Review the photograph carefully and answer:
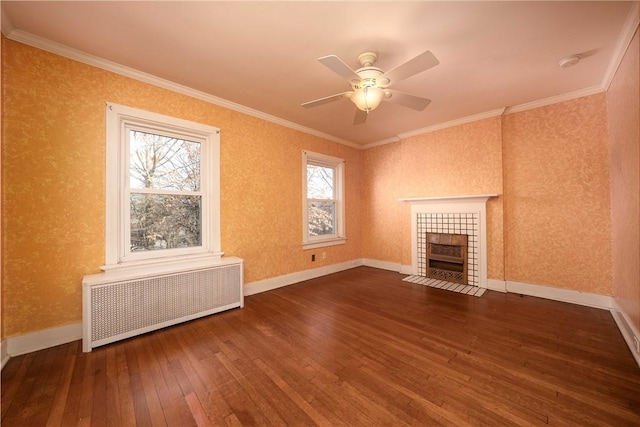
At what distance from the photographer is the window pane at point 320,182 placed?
14.5 ft

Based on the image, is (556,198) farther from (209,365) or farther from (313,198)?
(209,365)

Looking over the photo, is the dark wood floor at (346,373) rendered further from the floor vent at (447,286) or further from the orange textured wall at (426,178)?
the orange textured wall at (426,178)

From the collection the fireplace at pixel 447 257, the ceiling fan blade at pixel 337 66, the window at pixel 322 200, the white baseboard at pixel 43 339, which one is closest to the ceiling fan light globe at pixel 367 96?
the ceiling fan blade at pixel 337 66

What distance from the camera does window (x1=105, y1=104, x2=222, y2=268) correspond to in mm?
2395

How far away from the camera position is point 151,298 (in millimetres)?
2359

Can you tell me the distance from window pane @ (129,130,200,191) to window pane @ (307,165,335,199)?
6.25 feet

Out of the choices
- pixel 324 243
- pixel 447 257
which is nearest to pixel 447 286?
pixel 447 257

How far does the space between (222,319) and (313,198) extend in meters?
2.44

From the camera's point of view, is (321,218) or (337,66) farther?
(321,218)

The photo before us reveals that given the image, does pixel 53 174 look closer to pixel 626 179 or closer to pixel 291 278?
pixel 291 278

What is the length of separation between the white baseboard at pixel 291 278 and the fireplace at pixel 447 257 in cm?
151

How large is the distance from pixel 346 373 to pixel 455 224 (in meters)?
3.05

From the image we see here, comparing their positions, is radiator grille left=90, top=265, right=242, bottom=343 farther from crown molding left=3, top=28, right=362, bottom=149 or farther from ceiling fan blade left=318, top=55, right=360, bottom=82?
ceiling fan blade left=318, top=55, right=360, bottom=82

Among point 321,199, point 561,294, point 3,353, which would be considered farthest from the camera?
point 321,199
